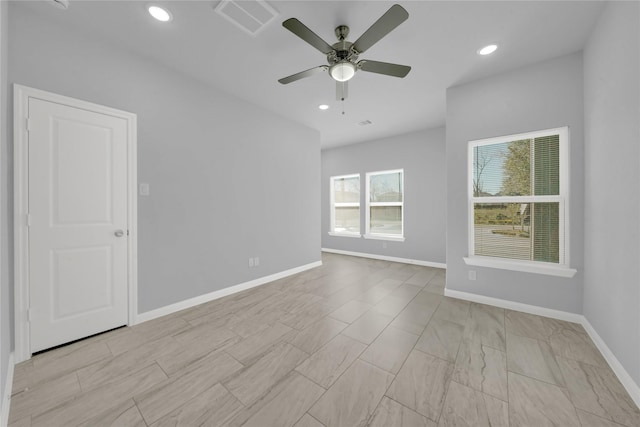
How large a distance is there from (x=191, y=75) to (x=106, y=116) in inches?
42.8

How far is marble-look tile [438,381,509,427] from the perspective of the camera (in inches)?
51.4

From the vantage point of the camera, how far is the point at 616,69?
69.9 inches

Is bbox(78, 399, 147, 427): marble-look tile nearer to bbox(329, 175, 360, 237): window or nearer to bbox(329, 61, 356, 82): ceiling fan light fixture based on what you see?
bbox(329, 61, 356, 82): ceiling fan light fixture

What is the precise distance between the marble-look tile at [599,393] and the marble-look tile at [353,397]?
1.20 meters

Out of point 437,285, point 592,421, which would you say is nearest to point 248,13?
point 592,421

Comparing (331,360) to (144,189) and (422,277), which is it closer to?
(144,189)

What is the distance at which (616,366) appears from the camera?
5.53 ft

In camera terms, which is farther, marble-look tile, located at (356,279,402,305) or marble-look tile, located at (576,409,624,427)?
marble-look tile, located at (356,279,402,305)

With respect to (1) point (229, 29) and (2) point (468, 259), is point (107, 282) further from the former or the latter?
(2) point (468, 259)

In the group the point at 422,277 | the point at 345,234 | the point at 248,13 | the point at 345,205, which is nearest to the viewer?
the point at 248,13

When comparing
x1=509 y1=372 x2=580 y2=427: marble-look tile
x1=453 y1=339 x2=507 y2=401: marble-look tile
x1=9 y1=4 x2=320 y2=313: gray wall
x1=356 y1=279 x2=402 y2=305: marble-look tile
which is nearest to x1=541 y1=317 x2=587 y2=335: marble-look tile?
x1=453 y1=339 x2=507 y2=401: marble-look tile

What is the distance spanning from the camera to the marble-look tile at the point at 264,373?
1525 mm

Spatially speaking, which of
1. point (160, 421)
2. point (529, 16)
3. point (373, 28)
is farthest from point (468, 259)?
point (160, 421)

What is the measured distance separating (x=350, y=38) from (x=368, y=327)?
290cm
